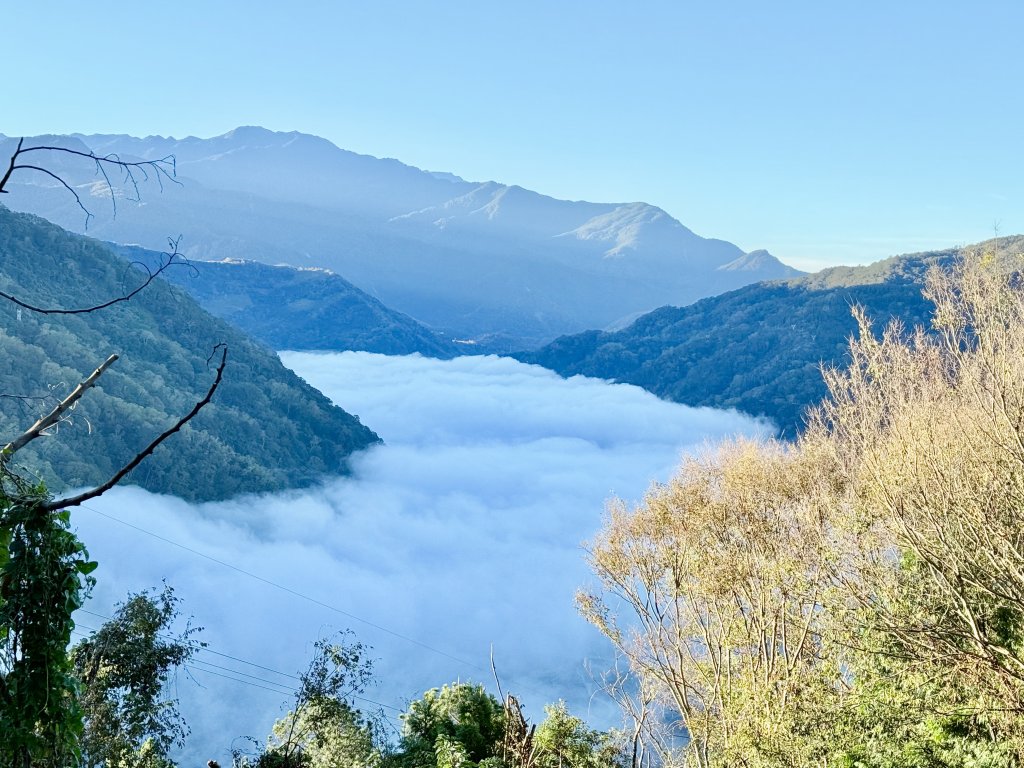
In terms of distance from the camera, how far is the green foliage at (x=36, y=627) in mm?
3158

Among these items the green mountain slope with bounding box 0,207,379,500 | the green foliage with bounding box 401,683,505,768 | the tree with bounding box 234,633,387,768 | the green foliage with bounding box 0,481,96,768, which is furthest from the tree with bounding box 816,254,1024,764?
the green mountain slope with bounding box 0,207,379,500

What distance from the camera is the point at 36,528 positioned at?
3.22 metres

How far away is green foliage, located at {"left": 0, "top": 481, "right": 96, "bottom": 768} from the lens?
3158 millimetres

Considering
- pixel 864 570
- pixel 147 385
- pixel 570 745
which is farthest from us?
pixel 147 385

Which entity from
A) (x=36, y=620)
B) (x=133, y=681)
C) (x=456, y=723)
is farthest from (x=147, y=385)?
(x=36, y=620)

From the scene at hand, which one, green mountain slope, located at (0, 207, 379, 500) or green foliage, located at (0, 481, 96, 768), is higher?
green mountain slope, located at (0, 207, 379, 500)

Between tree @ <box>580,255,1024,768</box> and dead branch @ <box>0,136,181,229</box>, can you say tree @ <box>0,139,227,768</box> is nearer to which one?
dead branch @ <box>0,136,181,229</box>

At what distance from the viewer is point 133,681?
20625 mm

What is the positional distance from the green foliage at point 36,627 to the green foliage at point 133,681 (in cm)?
1716

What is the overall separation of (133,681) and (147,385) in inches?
4190

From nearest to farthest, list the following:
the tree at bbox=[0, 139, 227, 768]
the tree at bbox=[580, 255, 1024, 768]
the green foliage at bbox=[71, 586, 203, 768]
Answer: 1. the tree at bbox=[0, 139, 227, 768]
2. the tree at bbox=[580, 255, 1024, 768]
3. the green foliage at bbox=[71, 586, 203, 768]

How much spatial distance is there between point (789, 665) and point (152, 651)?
1680 cm

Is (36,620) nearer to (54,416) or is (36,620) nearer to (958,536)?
(54,416)

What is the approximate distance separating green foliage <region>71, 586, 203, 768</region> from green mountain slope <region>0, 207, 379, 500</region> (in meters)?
65.1
